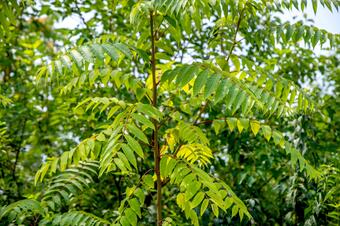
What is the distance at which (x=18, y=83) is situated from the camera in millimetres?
4172

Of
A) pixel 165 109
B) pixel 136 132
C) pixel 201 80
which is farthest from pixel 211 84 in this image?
pixel 165 109

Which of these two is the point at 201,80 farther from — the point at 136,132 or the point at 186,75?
the point at 136,132

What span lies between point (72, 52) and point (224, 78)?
0.63m

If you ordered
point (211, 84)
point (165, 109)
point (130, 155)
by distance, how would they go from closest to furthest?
1. point (130, 155)
2. point (211, 84)
3. point (165, 109)

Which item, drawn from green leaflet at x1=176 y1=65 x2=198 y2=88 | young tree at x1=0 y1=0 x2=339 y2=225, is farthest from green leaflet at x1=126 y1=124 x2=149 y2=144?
green leaflet at x1=176 y1=65 x2=198 y2=88

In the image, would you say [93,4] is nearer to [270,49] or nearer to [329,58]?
[270,49]

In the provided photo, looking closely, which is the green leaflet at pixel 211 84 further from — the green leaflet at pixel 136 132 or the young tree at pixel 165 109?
the green leaflet at pixel 136 132

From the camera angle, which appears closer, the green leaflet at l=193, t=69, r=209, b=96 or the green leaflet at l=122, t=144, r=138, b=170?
the green leaflet at l=122, t=144, r=138, b=170

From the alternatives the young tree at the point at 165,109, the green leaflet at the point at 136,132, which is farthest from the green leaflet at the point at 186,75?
the green leaflet at the point at 136,132

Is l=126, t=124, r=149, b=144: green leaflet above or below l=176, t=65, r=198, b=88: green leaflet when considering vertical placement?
below

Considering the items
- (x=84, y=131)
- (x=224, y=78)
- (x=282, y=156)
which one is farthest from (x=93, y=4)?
(x=224, y=78)

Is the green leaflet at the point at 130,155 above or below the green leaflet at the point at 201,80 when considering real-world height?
below

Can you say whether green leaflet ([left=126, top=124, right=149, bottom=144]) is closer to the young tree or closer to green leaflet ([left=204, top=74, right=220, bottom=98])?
the young tree

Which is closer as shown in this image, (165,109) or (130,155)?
(130,155)
